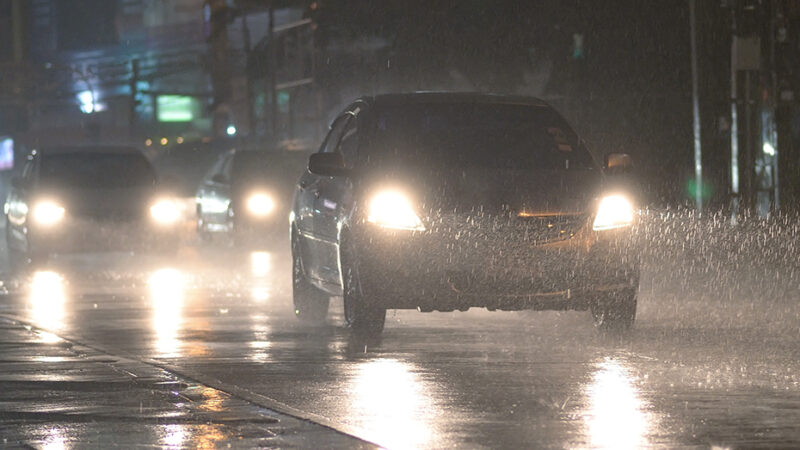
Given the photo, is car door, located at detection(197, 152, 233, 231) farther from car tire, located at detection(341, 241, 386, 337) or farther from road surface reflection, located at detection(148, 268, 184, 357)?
car tire, located at detection(341, 241, 386, 337)

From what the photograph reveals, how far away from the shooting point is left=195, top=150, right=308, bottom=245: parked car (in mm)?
26828

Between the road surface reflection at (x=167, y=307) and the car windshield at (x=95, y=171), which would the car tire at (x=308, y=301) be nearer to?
the road surface reflection at (x=167, y=307)

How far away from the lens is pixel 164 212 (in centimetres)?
2359

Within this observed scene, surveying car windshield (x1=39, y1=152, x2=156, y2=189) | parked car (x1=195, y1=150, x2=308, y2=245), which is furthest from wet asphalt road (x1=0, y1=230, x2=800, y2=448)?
parked car (x1=195, y1=150, x2=308, y2=245)

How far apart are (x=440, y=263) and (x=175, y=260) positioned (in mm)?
12102

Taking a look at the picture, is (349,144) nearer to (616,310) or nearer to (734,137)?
(616,310)

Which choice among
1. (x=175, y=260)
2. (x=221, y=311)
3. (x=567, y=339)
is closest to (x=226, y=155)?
(x=175, y=260)

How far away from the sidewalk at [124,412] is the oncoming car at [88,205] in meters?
12.1

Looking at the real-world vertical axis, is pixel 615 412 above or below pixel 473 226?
below

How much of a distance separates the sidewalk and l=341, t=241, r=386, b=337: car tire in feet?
6.33

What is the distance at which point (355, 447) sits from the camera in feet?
23.6

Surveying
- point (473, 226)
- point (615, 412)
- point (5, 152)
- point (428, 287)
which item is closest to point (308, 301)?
point (428, 287)

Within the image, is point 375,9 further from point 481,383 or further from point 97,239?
point 481,383

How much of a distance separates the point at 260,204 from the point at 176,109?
8446cm
